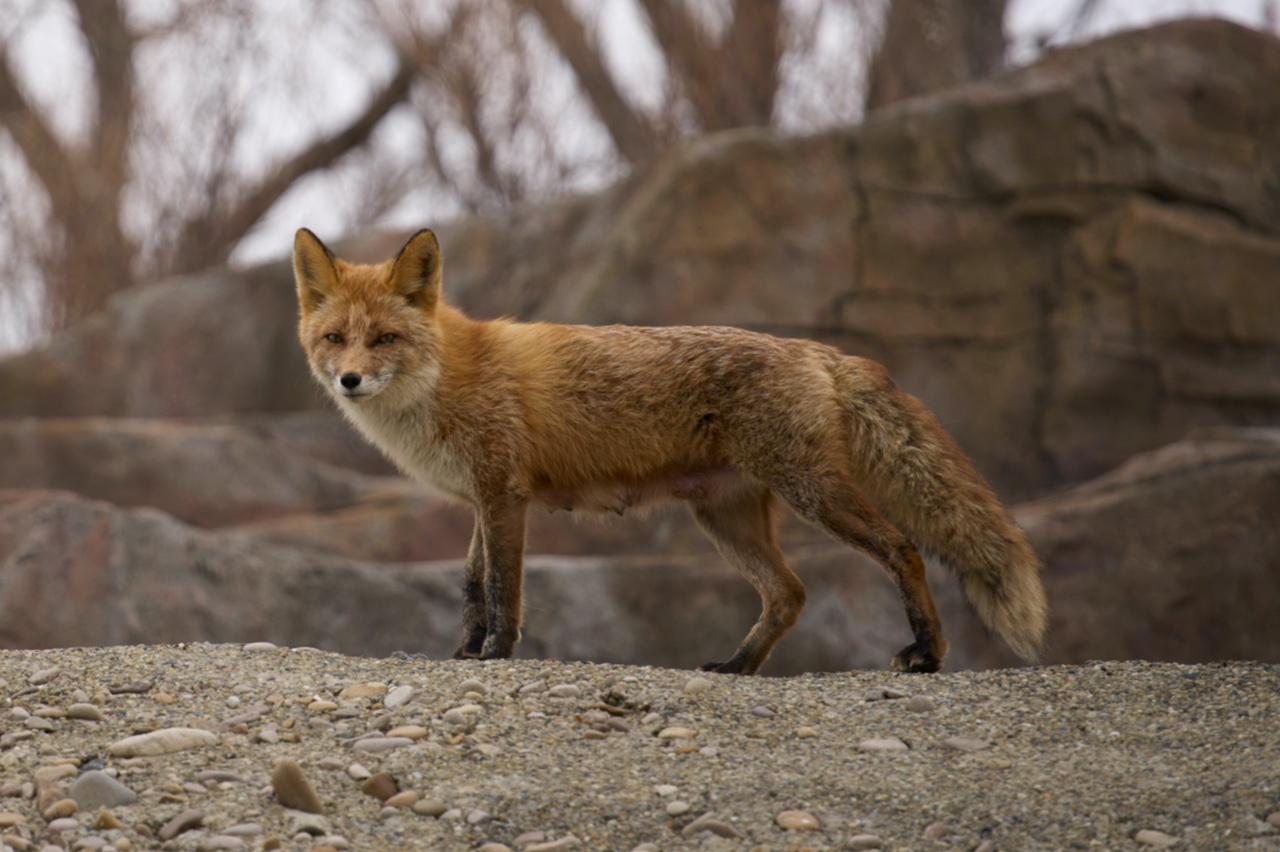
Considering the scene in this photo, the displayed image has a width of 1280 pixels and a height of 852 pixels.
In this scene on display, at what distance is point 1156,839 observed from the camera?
261 cm

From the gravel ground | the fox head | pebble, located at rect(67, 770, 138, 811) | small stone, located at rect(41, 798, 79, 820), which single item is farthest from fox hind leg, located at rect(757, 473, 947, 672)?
small stone, located at rect(41, 798, 79, 820)

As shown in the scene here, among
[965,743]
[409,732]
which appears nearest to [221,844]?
[409,732]

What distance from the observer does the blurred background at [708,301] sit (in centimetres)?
702

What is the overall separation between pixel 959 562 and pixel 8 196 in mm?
12355

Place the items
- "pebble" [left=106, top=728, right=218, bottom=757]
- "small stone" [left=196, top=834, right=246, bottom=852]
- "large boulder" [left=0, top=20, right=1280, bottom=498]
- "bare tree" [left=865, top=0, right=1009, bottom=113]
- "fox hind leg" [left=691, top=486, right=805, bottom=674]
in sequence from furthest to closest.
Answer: "bare tree" [left=865, top=0, right=1009, bottom=113]
"large boulder" [left=0, top=20, right=1280, bottom=498]
"fox hind leg" [left=691, top=486, right=805, bottom=674]
"pebble" [left=106, top=728, right=218, bottom=757]
"small stone" [left=196, top=834, right=246, bottom=852]

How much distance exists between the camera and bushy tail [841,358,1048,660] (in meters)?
4.09

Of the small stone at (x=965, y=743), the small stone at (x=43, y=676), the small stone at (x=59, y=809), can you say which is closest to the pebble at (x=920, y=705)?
the small stone at (x=965, y=743)

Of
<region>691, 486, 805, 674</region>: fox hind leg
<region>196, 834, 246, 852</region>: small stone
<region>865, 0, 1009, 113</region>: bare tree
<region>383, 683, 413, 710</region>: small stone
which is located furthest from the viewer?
<region>865, 0, 1009, 113</region>: bare tree

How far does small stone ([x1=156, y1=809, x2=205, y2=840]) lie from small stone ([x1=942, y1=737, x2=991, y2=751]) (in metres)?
1.77

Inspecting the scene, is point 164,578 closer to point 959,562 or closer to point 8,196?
point 959,562

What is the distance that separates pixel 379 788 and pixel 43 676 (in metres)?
1.24

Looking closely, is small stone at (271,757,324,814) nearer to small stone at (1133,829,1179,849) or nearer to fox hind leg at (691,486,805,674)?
small stone at (1133,829,1179,849)

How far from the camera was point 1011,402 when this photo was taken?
906 centimetres

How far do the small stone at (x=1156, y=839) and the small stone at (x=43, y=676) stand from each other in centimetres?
279
